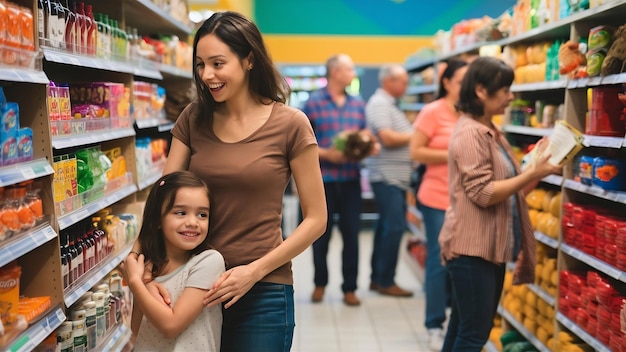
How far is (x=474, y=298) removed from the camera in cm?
342

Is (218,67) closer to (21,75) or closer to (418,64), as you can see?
(21,75)

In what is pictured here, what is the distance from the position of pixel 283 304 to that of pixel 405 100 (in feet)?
24.1

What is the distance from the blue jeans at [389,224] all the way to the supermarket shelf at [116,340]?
302 cm

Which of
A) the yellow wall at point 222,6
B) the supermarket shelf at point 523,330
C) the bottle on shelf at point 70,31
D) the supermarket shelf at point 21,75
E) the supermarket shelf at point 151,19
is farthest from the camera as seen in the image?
the yellow wall at point 222,6

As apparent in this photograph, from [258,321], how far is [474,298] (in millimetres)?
1416

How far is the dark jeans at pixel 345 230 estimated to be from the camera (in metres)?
6.15

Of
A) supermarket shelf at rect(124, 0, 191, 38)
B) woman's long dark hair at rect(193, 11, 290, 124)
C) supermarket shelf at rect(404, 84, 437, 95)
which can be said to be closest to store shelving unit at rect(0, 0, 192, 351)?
supermarket shelf at rect(124, 0, 191, 38)

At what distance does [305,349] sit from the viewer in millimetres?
5012

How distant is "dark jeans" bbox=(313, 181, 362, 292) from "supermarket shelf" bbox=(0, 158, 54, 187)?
12.1ft

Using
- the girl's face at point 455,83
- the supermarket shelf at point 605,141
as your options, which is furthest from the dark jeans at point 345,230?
the supermarket shelf at point 605,141

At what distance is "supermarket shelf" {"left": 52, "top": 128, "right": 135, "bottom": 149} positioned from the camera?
2.84 m

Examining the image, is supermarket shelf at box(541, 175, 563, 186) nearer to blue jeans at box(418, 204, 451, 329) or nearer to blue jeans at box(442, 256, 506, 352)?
blue jeans at box(442, 256, 506, 352)

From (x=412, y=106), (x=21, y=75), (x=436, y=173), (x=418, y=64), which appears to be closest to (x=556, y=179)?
(x=436, y=173)

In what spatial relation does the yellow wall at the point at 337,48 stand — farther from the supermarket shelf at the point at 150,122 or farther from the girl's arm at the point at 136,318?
the girl's arm at the point at 136,318
